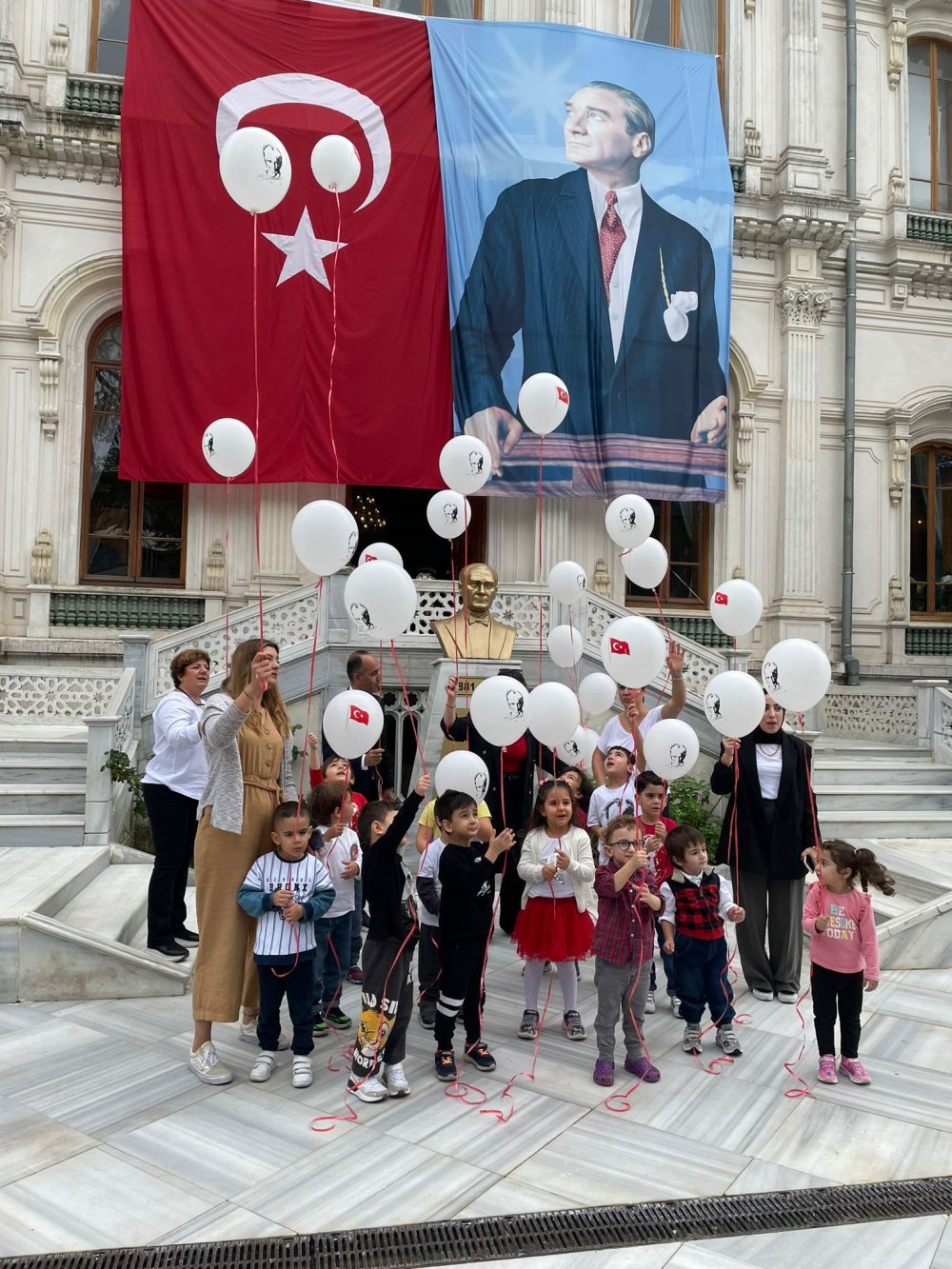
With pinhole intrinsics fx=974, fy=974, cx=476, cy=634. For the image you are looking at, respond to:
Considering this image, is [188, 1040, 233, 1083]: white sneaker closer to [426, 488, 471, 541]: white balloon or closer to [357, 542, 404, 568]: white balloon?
[357, 542, 404, 568]: white balloon

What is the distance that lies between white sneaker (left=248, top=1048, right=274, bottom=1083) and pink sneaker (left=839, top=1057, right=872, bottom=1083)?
301 cm

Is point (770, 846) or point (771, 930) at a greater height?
point (770, 846)

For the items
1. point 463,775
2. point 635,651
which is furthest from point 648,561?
point 463,775

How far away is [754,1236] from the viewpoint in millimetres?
3582

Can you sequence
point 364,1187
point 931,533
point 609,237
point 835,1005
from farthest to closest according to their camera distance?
point 931,533
point 609,237
point 835,1005
point 364,1187

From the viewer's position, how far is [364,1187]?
3818mm

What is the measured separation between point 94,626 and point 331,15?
9362 mm

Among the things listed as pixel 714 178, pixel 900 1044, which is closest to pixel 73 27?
pixel 714 178

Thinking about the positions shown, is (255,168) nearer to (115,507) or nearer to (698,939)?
(698,939)

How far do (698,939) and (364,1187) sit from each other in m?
2.44

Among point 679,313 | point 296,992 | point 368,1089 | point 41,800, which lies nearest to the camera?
point 368,1089

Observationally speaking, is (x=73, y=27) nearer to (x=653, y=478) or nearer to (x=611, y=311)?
(x=611, y=311)

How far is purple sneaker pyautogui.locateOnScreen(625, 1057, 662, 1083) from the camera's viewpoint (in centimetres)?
501

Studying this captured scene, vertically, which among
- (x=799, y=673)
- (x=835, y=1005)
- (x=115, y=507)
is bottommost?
(x=835, y=1005)
